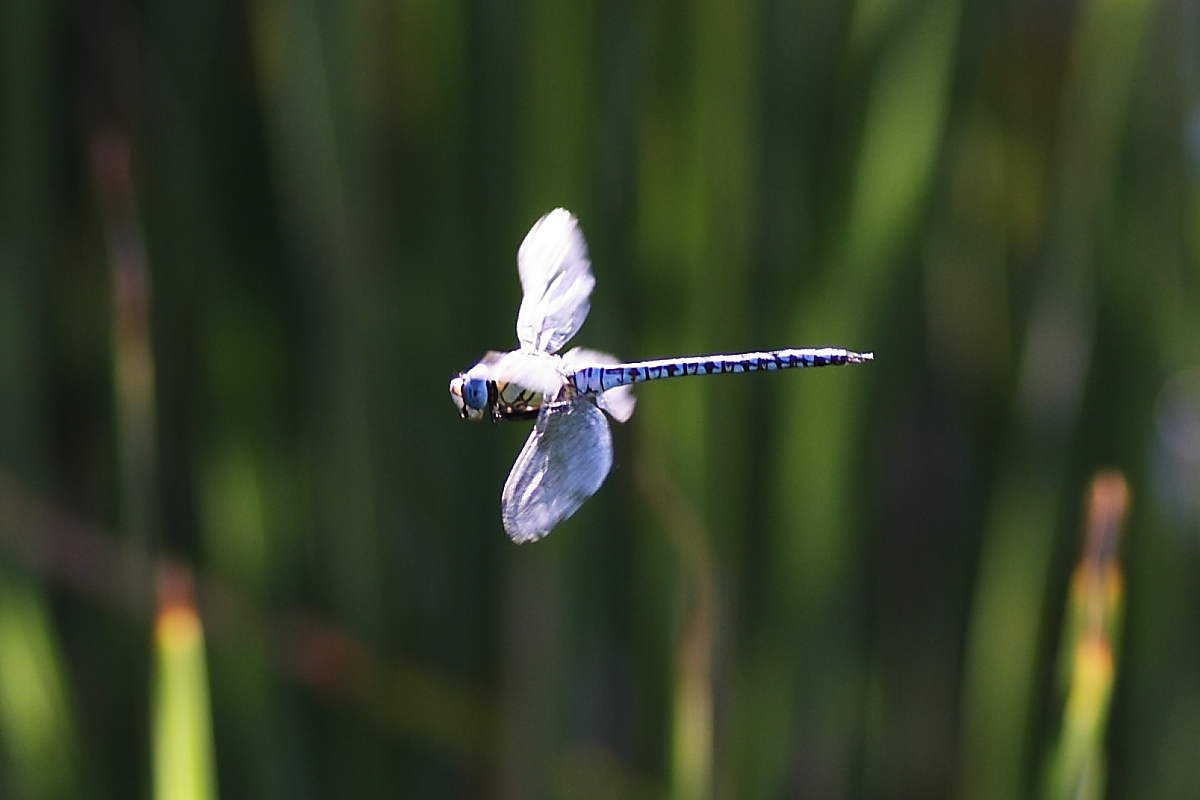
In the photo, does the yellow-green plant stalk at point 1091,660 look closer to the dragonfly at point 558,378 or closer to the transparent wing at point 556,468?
the dragonfly at point 558,378

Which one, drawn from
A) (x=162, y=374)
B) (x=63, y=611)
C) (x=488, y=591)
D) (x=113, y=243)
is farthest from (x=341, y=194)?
(x=63, y=611)

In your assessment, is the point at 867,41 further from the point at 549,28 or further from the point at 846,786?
the point at 846,786

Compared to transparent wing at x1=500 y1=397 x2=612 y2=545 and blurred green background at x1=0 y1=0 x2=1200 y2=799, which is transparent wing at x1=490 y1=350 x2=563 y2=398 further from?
blurred green background at x1=0 y1=0 x2=1200 y2=799

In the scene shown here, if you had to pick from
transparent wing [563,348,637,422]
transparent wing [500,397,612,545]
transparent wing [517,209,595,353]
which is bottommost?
transparent wing [500,397,612,545]

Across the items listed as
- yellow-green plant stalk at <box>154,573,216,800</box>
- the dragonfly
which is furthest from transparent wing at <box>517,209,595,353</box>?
yellow-green plant stalk at <box>154,573,216,800</box>

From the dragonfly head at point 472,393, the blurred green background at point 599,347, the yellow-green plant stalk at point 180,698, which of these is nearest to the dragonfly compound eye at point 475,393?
the dragonfly head at point 472,393

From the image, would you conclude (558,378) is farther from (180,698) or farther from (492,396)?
(180,698)
